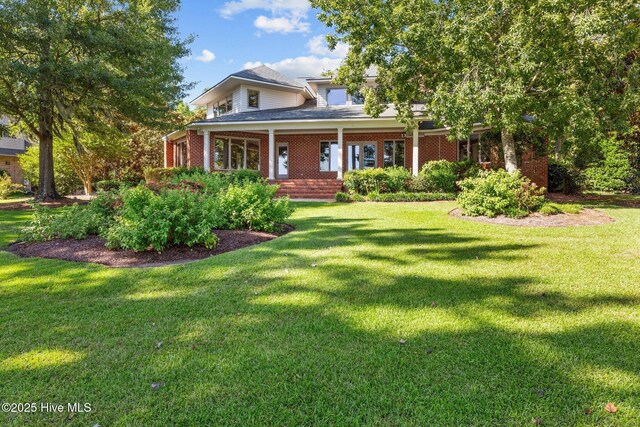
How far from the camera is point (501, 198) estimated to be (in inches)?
384

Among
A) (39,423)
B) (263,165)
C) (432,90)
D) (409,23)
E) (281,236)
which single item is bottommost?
(39,423)

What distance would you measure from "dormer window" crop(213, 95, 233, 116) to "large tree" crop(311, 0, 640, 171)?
12146mm

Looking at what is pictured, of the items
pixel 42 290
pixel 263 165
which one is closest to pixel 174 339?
pixel 42 290

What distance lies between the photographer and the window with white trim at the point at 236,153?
2173 centimetres

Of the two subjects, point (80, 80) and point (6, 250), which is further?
point (80, 80)

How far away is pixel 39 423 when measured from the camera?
213cm

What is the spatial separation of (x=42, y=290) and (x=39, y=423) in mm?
2805

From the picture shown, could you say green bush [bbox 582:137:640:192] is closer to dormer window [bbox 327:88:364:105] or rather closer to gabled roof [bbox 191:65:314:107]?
dormer window [bbox 327:88:364:105]

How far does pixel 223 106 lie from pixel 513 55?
18.5 metres

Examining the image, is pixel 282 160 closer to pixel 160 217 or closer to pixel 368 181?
pixel 368 181

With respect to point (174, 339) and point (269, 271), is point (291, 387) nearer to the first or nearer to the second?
point (174, 339)

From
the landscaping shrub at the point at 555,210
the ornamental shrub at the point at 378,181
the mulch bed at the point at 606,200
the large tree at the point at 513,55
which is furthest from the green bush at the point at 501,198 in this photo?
the ornamental shrub at the point at 378,181

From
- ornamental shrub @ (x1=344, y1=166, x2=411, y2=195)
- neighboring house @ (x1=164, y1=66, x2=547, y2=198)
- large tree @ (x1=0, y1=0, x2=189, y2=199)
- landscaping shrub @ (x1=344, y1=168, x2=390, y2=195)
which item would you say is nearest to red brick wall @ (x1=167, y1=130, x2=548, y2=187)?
neighboring house @ (x1=164, y1=66, x2=547, y2=198)

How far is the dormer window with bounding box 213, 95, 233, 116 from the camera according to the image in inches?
915
